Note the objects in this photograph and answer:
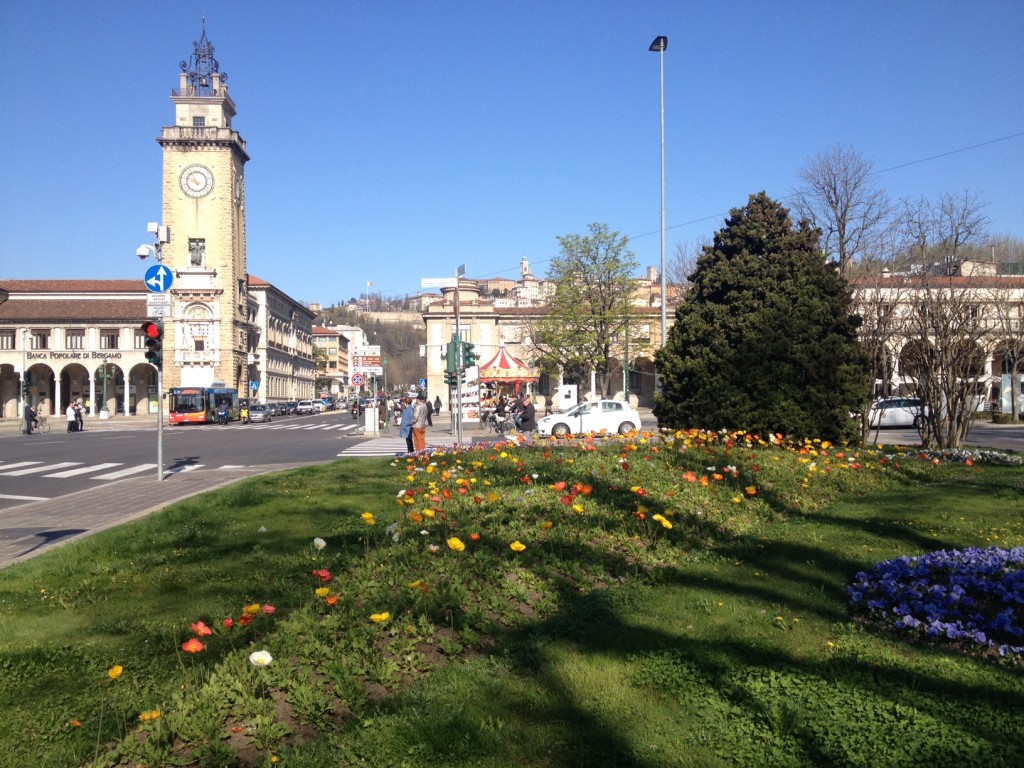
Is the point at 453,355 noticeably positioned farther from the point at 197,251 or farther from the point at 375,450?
the point at 197,251

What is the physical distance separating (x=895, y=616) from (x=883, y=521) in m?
2.94

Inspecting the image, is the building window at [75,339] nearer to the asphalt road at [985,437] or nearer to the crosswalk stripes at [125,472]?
the crosswalk stripes at [125,472]

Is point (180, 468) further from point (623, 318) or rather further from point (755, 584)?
point (623, 318)

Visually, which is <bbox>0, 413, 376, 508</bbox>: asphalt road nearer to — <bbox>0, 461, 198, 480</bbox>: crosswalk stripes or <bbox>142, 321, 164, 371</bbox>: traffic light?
<bbox>0, 461, 198, 480</bbox>: crosswalk stripes

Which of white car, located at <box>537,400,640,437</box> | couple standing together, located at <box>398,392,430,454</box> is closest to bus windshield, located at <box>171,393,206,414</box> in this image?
white car, located at <box>537,400,640,437</box>

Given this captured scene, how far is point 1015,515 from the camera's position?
25.5 feet

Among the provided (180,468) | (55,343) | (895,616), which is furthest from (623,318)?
(55,343)

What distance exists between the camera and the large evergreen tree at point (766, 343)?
13391 millimetres

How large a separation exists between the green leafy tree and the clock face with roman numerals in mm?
47506

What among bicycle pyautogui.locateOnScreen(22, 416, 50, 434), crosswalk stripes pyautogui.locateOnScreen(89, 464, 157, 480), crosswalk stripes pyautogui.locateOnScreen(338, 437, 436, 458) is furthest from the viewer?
bicycle pyautogui.locateOnScreen(22, 416, 50, 434)

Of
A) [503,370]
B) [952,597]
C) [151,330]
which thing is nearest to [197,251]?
[503,370]

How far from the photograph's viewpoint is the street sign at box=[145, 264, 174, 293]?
16531 mm

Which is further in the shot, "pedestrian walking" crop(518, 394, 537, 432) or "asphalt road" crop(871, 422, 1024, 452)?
"pedestrian walking" crop(518, 394, 537, 432)

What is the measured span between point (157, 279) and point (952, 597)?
1577 centimetres
